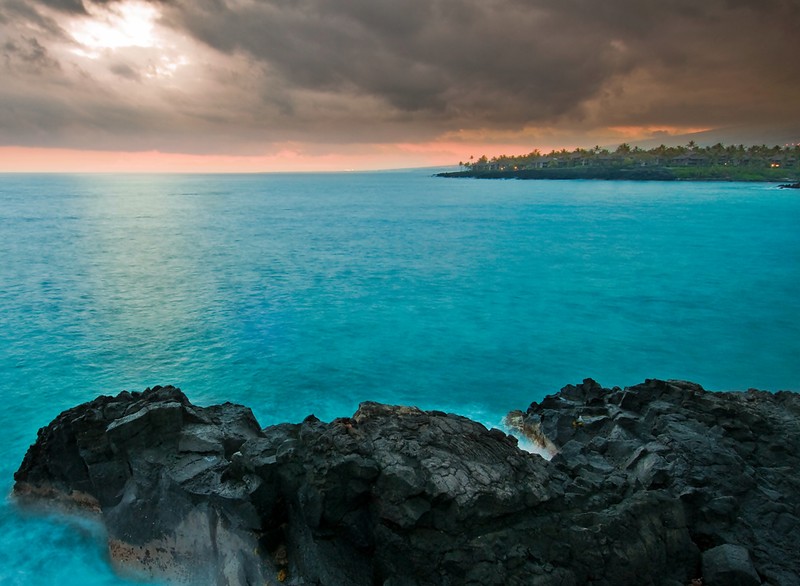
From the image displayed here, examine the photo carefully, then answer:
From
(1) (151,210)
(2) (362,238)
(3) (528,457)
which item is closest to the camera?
(3) (528,457)

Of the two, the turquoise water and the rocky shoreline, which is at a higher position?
the rocky shoreline

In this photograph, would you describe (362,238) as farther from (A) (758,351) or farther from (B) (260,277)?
(A) (758,351)

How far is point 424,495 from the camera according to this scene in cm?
938

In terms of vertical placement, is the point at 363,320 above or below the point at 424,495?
below

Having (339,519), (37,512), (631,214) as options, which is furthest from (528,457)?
(631,214)

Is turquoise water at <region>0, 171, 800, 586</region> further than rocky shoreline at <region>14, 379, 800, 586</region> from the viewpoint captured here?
Yes

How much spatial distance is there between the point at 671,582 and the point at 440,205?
112216mm

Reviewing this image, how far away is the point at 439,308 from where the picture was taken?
36.0 m

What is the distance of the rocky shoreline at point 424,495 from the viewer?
934 cm

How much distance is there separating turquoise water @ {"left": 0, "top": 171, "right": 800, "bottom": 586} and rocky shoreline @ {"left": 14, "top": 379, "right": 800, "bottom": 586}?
2326 mm

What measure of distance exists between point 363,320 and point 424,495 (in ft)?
79.2

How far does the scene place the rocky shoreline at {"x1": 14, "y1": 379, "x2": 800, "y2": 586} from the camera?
368 inches

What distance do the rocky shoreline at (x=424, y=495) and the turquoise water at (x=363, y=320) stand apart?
7.63ft

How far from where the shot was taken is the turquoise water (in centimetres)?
2216
